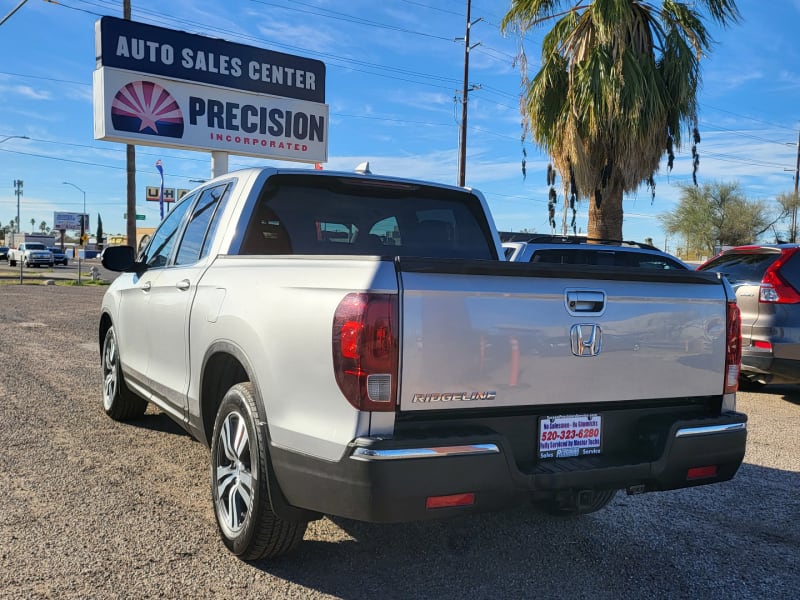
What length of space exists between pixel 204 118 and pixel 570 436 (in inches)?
631

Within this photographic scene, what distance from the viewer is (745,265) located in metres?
7.63

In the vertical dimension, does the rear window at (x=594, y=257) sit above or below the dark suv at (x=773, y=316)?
above

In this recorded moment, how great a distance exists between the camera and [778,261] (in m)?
7.21

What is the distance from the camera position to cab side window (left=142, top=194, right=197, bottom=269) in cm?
500

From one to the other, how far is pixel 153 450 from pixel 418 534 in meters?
2.34

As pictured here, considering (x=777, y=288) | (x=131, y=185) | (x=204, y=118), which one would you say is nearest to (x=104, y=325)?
(x=777, y=288)

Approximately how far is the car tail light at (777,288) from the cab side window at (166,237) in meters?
5.64

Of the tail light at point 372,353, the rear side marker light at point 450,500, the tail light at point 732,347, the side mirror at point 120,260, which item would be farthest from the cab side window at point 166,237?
the tail light at point 732,347

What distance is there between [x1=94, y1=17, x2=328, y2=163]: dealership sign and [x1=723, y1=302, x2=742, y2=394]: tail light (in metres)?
15.3

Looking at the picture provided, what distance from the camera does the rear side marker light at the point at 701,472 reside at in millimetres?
Answer: 3166

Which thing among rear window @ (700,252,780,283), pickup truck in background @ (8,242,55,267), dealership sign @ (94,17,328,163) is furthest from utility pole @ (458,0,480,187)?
pickup truck in background @ (8,242,55,267)

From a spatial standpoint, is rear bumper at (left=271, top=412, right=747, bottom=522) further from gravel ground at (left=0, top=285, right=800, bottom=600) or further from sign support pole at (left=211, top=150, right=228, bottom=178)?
sign support pole at (left=211, top=150, right=228, bottom=178)

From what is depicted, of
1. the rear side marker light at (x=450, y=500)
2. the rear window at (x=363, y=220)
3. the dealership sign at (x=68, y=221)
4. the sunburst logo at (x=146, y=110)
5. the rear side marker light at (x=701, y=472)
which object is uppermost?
the sunburst logo at (x=146, y=110)

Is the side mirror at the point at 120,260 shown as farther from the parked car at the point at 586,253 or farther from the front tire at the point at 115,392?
the parked car at the point at 586,253
